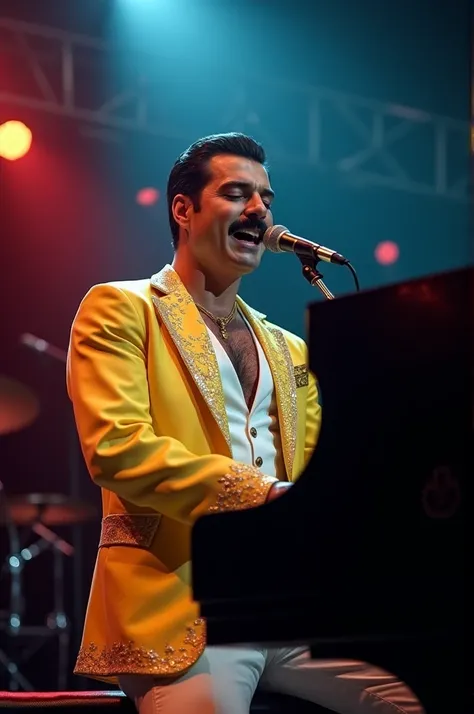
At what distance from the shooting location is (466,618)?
163 cm

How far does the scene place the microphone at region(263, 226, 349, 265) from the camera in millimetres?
2482

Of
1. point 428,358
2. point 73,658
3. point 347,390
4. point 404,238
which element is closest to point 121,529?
point 347,390

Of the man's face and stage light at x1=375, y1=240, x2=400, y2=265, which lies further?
stage light at x1=375, y1=240, x2=400, y2=265

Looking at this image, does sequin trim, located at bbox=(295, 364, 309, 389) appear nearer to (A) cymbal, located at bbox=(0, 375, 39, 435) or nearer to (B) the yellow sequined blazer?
(B) the yellow sequined blazer

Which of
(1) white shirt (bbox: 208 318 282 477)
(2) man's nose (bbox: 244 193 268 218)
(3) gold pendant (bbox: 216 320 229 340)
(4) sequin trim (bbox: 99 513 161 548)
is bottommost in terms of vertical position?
(4) sequin trim (bbox: 99 513 161 548)

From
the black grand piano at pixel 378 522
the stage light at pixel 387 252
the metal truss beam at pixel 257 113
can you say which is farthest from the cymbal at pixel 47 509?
Answer: the black grand piano at pixel 378 522

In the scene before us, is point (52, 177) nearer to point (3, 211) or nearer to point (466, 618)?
point (3, 211)

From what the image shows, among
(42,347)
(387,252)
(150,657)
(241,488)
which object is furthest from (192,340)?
(387,252)

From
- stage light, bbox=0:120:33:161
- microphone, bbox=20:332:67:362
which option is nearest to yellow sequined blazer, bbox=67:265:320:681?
microphone, bbox=20:332:67:362

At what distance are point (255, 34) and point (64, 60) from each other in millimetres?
1033

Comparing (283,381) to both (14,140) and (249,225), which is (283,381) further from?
(14,140)

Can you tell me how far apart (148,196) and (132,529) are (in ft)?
13.4

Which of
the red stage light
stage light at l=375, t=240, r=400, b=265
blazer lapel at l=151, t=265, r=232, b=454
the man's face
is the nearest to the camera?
blazer lapel at l=151, t=265, r=232, b=454

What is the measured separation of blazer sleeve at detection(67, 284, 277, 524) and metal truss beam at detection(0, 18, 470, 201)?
3.74 m
